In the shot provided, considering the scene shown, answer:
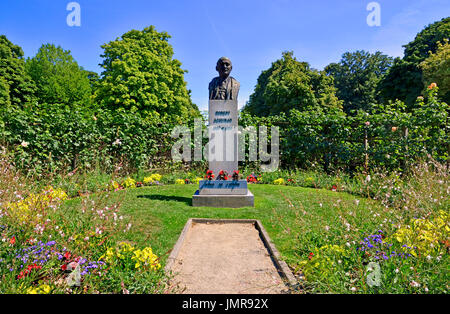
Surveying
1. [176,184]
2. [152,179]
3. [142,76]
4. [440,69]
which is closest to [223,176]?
[176,184]

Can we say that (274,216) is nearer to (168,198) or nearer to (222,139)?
(222,139)

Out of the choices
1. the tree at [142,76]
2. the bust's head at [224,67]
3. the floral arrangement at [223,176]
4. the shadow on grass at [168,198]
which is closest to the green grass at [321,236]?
the shadow on grass at [168,198]

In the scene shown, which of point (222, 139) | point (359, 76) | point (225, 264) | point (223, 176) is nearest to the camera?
point (225, 264)

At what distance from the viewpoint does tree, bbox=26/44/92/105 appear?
28.0 meters

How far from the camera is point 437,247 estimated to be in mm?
3297

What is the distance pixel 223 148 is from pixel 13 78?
28253 mm

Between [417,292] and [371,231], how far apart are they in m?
1.42

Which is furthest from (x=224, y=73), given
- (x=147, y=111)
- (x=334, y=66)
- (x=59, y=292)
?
(x=334, y=66)

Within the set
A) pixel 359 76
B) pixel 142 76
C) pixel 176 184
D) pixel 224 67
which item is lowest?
pixel 176 184

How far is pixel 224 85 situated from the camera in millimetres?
7676

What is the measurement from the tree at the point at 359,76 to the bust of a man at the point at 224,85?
34.8 metres

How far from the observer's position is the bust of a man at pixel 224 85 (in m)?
7.62

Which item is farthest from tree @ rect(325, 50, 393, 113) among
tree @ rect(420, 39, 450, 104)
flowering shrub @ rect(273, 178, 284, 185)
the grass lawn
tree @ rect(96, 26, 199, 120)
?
the grass lawn
